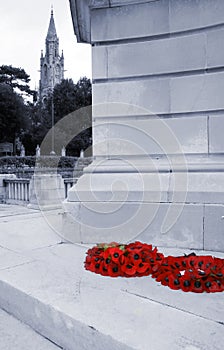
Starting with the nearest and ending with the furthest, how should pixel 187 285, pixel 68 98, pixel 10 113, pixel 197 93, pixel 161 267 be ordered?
pixel 187 285 → pixel 161 267 → pixel 197 93 → pixel 10 113 → pixel 68 98

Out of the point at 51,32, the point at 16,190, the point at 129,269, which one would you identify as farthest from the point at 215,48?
the point at 51,32

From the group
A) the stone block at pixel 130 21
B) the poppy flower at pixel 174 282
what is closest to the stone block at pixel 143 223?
the poppy flower at pixel 174 282

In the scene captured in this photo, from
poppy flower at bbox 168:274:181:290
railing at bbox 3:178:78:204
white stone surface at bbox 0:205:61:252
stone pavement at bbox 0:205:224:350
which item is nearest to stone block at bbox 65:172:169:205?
white stone surface at bbox 0:205:61:252

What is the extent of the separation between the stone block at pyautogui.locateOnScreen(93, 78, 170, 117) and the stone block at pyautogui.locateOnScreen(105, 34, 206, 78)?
17cm

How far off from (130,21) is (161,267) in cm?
426

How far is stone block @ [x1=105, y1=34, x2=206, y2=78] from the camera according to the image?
5.63m

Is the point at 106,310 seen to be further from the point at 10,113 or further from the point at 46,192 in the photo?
the point at 10,113

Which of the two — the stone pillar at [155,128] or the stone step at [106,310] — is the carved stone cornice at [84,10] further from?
the stone step at [106,310]

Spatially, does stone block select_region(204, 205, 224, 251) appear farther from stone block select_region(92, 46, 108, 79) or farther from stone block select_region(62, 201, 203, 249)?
stone block select_region(92, 46, 108, 79)

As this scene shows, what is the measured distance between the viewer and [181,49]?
18.7 feet

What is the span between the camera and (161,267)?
12.9 ft

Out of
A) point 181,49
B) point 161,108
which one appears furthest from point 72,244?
point 181,49

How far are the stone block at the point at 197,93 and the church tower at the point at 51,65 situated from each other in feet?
326

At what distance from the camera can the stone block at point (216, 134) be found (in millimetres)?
5453
